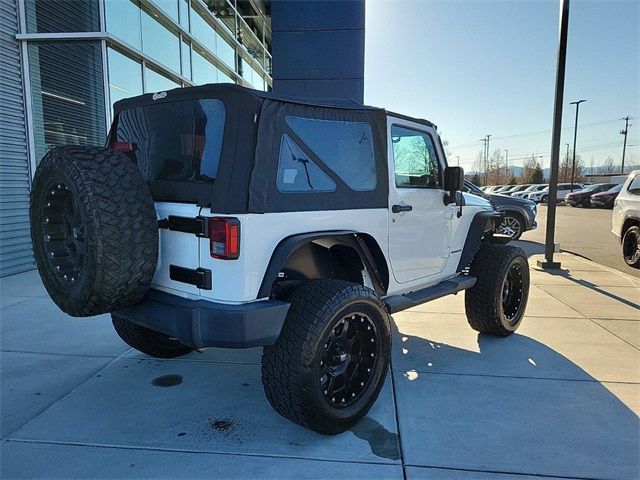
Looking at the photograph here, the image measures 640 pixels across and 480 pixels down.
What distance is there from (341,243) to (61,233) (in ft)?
5.74

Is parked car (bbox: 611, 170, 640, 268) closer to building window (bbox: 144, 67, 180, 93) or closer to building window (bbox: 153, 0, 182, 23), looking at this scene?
building window (bbox: 144, 67, 180, 93)

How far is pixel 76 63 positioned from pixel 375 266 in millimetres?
7280

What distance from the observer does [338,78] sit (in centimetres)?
1003

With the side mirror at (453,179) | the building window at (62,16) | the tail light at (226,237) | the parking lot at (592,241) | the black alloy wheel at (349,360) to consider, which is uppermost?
the building window at (62,16)

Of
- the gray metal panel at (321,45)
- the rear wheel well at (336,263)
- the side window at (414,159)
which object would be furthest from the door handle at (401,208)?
the gray metal panel at (321,45)

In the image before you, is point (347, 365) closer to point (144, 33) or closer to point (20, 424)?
point (20, 424)

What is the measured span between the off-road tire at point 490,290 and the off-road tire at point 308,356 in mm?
2007

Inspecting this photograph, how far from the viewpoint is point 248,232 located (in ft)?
7.64

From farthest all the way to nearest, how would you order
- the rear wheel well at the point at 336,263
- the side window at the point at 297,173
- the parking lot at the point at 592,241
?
the parking lot at the point at 592,241 → the rear wheel well at the point at 336,263 → the side window at the point at 297,173

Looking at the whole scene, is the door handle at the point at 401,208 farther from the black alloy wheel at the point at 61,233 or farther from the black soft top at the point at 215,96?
the black alloy wheel at the point at 61,233

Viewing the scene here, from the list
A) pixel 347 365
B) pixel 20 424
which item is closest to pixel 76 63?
pixel 20 424

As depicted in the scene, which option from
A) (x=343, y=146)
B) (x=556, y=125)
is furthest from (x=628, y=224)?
(x=343, y=146)

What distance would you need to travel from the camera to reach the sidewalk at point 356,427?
2.42 meters

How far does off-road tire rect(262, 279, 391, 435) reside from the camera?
2463 millimetres
